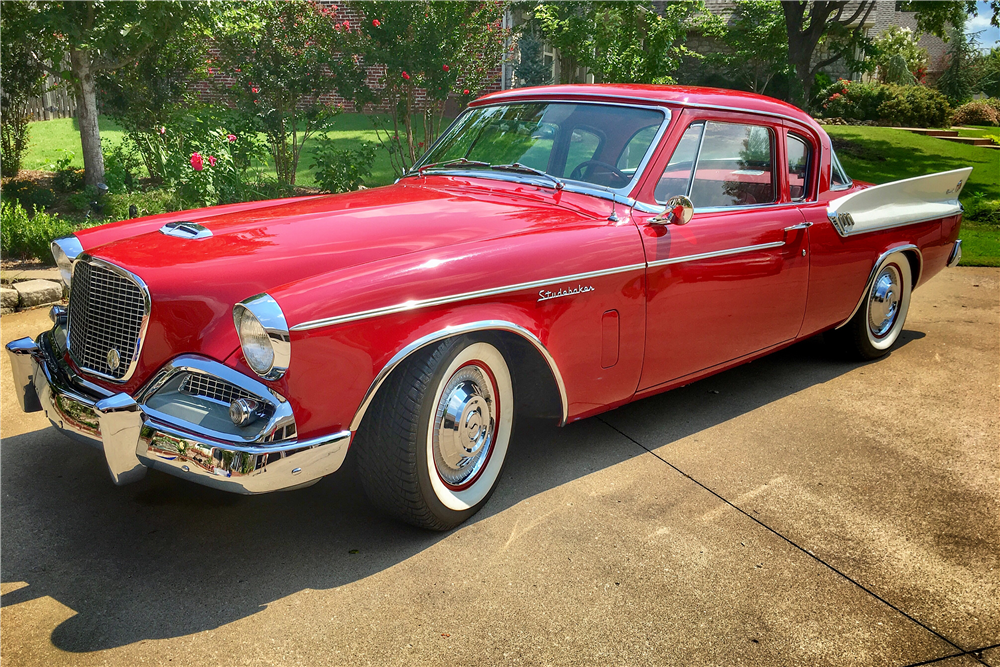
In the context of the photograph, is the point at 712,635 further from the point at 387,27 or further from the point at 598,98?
the point at 387,27

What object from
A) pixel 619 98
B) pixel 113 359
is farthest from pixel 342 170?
pixel 113 359

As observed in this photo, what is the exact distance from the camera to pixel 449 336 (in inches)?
Result: 113

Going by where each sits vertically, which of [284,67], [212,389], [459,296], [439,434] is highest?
[284,67]

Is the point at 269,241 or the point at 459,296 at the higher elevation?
the point at 269,241

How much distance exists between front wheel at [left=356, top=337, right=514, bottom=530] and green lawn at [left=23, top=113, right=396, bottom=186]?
19.1 feet

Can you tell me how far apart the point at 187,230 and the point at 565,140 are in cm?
176

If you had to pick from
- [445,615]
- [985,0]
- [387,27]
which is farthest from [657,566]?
[985,0]

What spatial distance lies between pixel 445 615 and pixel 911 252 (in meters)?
4.12

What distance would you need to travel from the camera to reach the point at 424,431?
2812 mm

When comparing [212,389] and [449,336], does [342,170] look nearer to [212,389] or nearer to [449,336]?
[449,336]

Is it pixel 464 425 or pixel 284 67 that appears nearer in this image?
pixel 464 425

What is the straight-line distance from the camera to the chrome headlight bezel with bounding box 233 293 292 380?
8.01ft

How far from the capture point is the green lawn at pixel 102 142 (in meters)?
10.4

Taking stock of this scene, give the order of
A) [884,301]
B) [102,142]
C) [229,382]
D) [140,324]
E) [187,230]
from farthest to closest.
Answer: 1. [102,142]
2. [884,301]
3. [187,230]
4. [140,324]
5. [229,382]
